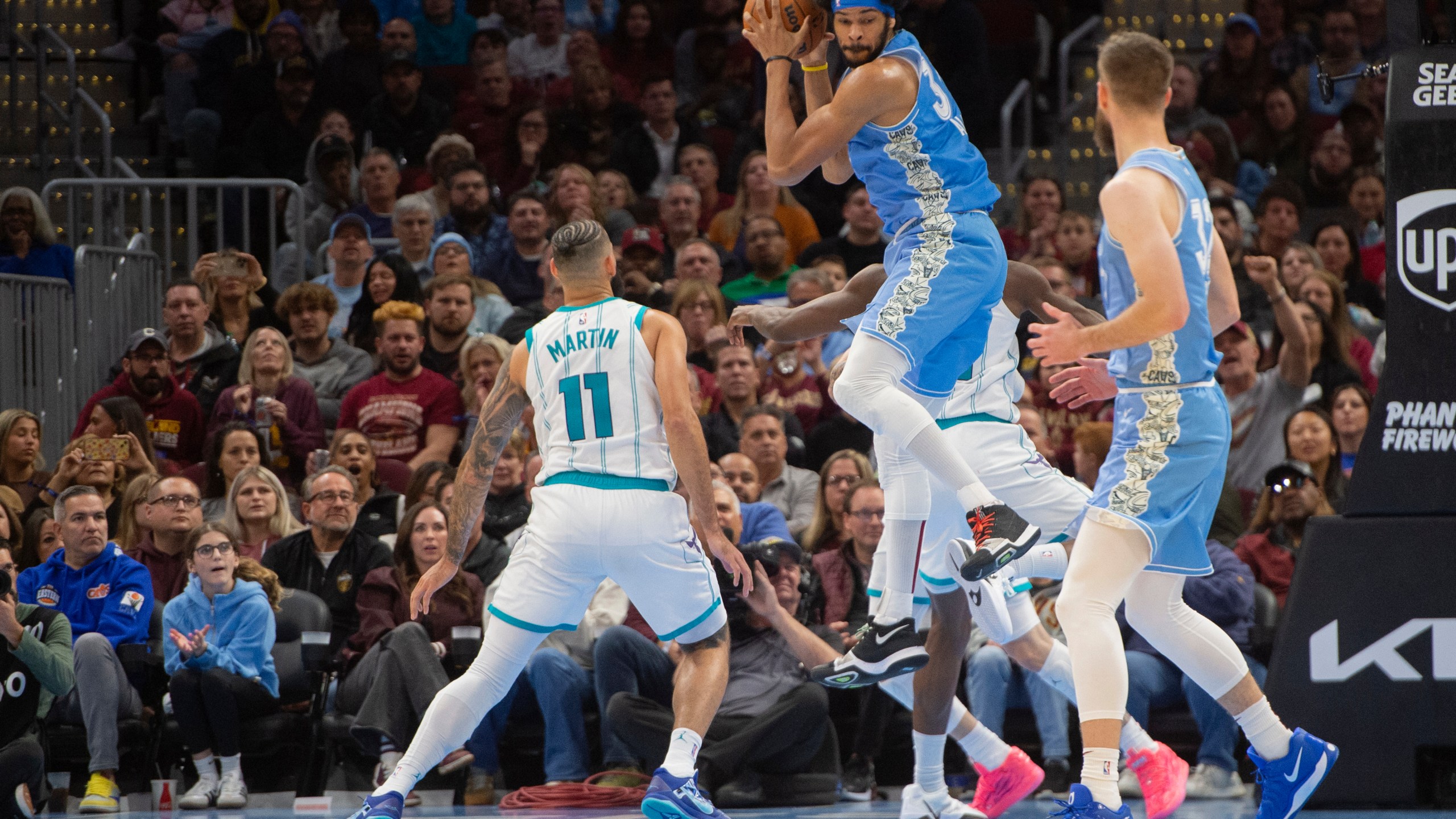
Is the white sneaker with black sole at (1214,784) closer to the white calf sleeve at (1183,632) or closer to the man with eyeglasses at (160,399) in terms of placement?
the white calf sleeve at (1183,632)

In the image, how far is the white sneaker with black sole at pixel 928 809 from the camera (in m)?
5.96

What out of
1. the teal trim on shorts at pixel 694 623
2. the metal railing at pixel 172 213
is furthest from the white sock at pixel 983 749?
the metal railing at pixel 172 213

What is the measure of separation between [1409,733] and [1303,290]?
13.8 ft

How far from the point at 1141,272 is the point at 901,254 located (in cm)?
97

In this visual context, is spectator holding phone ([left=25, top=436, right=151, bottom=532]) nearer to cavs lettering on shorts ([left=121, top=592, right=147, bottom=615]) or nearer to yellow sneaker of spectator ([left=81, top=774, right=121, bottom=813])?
cavs lettering on shorts ([left=121, top=592, right=147, bottom=615])

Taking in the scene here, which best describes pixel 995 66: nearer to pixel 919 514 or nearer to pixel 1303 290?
pixel 1303 290

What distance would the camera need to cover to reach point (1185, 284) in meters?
4.94

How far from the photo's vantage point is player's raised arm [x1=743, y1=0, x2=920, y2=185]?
212 inches

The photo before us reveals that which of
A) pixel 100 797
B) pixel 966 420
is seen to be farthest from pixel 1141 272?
pixel 100 797

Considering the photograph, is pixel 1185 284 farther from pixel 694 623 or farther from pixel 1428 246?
pixel 694 623

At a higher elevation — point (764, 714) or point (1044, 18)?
point (1044, 18)

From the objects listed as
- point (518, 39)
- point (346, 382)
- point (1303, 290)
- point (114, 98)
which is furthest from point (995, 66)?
point (114, 98)

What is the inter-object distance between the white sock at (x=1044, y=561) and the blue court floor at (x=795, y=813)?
3.48 feet

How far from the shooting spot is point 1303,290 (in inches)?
389
